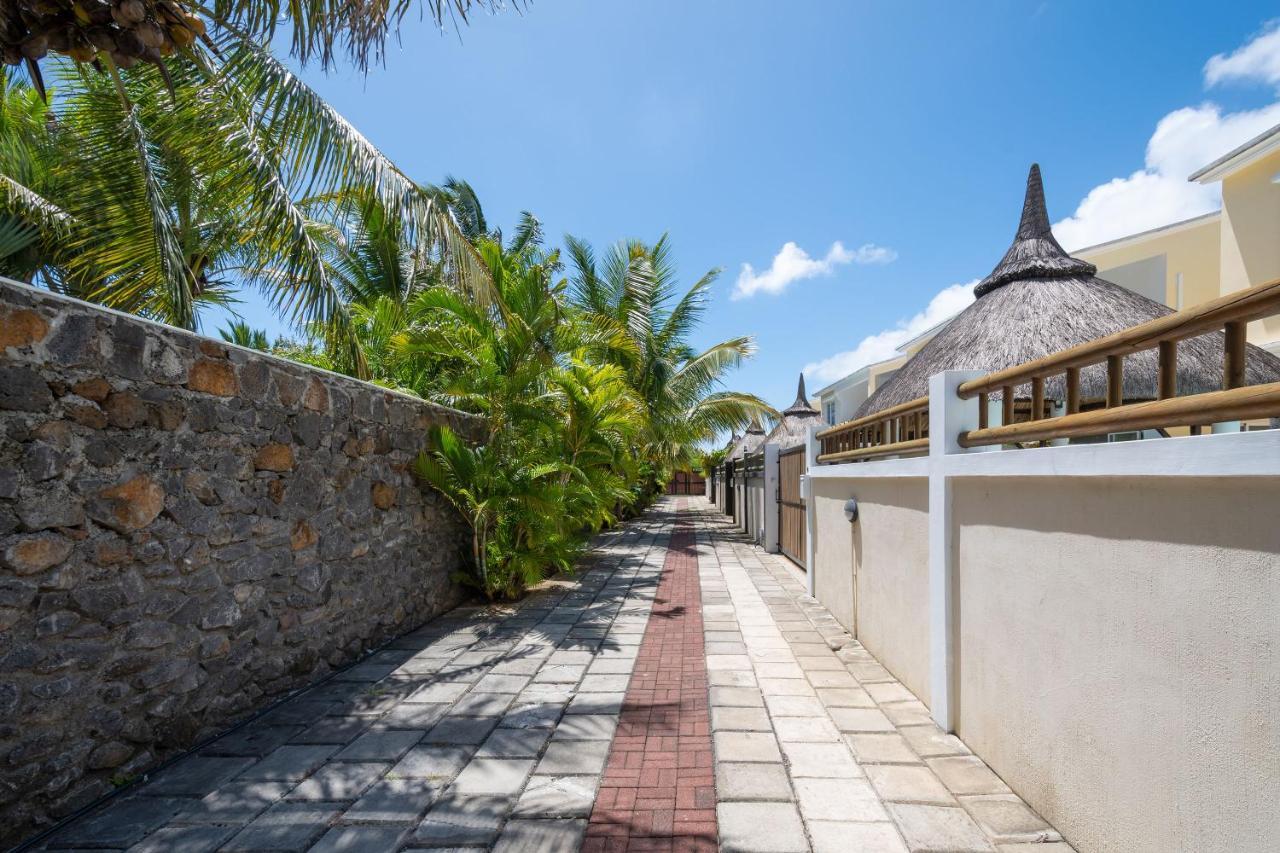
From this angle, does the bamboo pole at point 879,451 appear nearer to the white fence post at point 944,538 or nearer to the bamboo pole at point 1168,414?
the white fence post at point 944,538

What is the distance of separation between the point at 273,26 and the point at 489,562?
4819 mm

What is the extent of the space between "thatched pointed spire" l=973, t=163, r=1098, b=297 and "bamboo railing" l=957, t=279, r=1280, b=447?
3.98m

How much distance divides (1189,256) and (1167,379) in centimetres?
1260

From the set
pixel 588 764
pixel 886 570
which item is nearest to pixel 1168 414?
pixel 886 570

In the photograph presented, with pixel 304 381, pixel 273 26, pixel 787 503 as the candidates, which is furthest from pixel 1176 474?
pixel 787 503

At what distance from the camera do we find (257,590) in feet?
11.3

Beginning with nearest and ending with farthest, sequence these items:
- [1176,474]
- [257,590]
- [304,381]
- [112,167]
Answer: [1176,474]
[257,590]
[304,381]
[112,167]

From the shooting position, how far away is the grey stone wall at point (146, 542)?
2268 millimetres

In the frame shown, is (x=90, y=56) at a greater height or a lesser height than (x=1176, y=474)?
greater

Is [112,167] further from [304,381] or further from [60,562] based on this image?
[60,562]

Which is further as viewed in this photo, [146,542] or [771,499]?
[771,499]

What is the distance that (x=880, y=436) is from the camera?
472 centimetres

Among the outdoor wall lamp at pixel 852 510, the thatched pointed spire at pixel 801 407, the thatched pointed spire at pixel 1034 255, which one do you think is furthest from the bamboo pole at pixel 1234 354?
the thatched pointed spire at pixel 801 407

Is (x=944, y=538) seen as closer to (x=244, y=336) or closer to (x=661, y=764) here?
(x=661, y=764)
